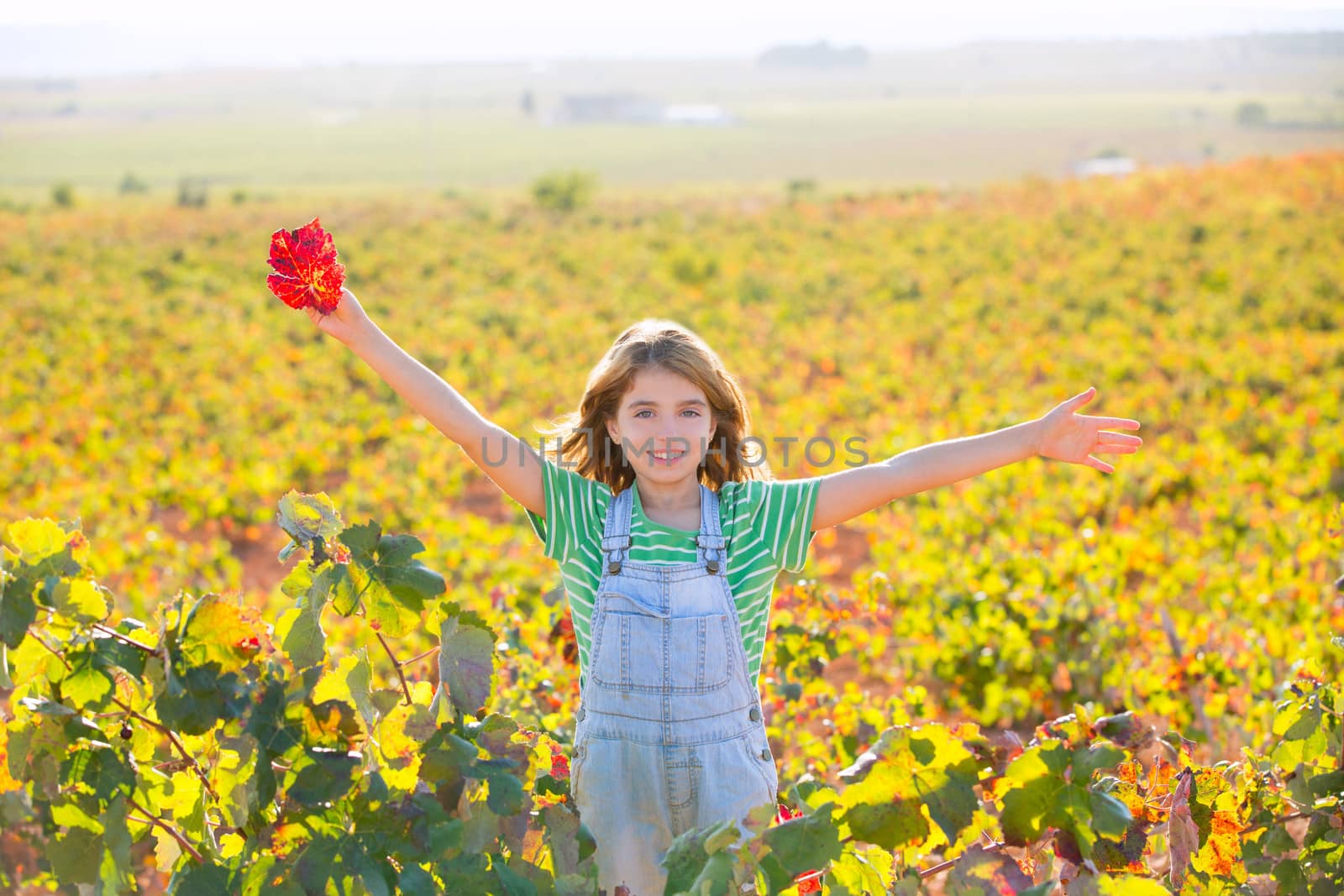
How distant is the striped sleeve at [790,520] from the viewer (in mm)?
1942

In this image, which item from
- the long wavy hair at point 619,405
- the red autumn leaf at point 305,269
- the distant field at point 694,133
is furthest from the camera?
the distant field at point 694,133

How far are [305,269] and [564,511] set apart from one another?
58 centimetres

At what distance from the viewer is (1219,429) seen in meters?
7.70

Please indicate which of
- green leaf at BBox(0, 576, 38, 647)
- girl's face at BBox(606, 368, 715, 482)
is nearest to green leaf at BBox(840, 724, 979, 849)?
girl's face at BBox(606, 368, 715, 482)

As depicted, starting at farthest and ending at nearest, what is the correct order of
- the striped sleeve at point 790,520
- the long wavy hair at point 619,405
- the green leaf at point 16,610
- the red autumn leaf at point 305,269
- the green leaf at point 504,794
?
the long wavy hair at point 619,405 → the striped sleeve at point 790,520 → the red autumn leaf at point 305,269 → the green leaf at point 504,794 → the green leaf at point 16,610

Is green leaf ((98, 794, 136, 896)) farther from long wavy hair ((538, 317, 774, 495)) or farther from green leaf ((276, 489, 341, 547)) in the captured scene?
long wavy hair ((538, 317, 774, 495))

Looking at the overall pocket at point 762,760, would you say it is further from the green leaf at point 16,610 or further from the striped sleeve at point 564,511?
the green leaf at point 16,610

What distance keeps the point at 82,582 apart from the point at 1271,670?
3.73 metres

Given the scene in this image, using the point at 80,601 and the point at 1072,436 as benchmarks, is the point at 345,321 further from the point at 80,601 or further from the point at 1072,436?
the point at 1072,436

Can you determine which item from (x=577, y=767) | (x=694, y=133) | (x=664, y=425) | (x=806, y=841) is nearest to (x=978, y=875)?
(x=806, y=841)

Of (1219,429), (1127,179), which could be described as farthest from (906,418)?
(1127,179)

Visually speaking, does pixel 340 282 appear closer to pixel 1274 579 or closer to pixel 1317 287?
pixel 1274 579

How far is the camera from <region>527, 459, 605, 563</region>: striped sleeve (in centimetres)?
198

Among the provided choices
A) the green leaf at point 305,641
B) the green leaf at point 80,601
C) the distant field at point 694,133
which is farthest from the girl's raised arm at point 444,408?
the distant field at point 694,133
